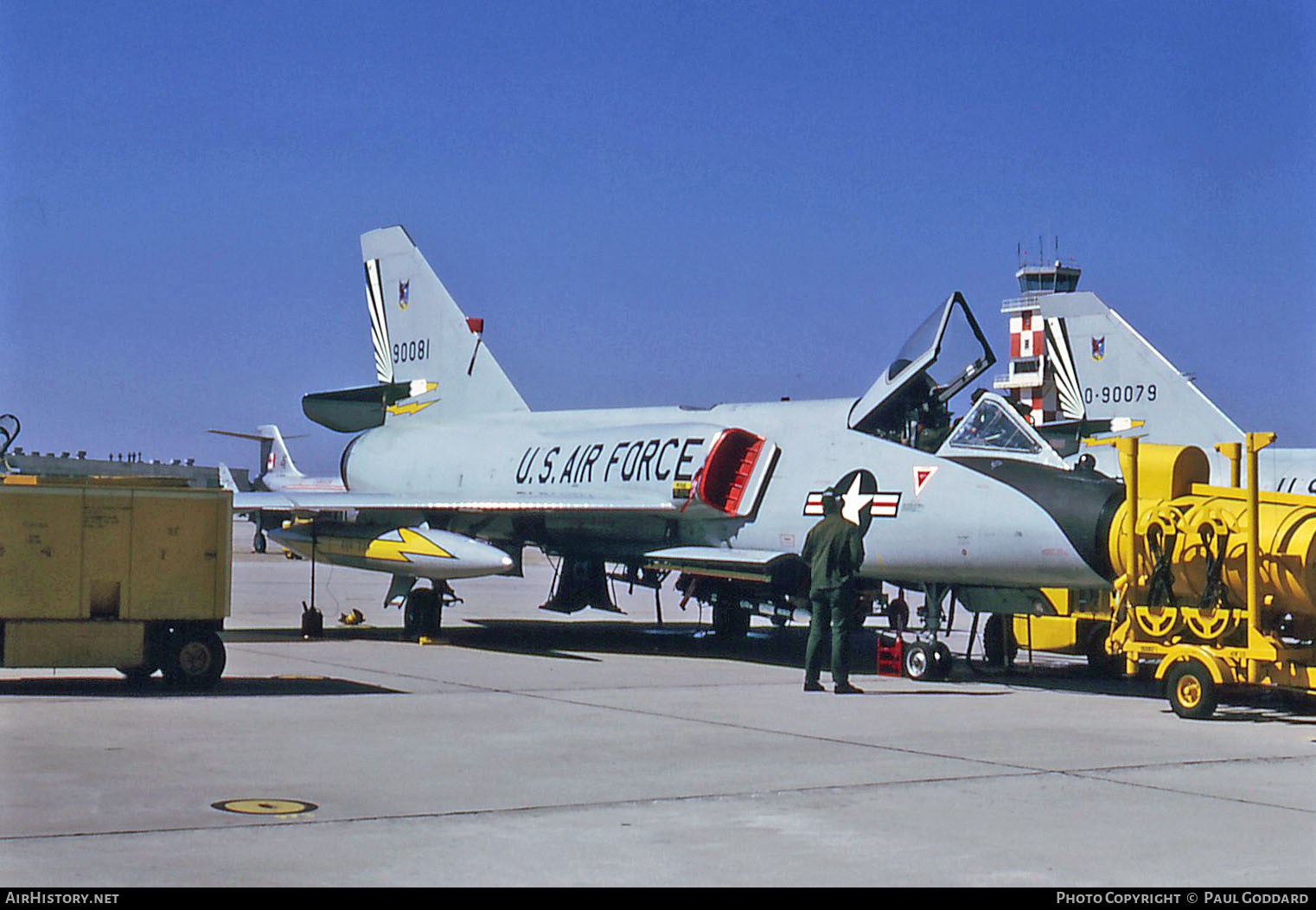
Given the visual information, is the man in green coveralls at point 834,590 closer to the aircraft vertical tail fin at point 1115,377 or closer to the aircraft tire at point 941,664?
the aircraft tire at point 941,664

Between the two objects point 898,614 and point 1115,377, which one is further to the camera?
point 1115,377

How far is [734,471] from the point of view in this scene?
14.6 metres

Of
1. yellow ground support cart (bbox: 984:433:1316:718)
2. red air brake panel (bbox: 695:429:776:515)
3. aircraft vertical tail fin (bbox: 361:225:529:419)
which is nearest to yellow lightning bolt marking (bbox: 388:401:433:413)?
aircraft vertical tail fin (bbox: 361:225:529:419)

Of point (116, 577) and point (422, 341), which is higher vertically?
point (422, 341)

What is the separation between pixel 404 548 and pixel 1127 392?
11299mm

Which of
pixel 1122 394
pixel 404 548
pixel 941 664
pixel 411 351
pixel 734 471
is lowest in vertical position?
pixel 941 664

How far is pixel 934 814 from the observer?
6.34 m

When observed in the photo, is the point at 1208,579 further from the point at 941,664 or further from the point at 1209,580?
the point at 941,664

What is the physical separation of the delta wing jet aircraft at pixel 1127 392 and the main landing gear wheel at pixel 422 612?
7.87 metres

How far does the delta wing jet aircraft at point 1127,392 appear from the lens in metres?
20.0

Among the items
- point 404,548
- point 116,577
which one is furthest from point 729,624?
point 116,577
